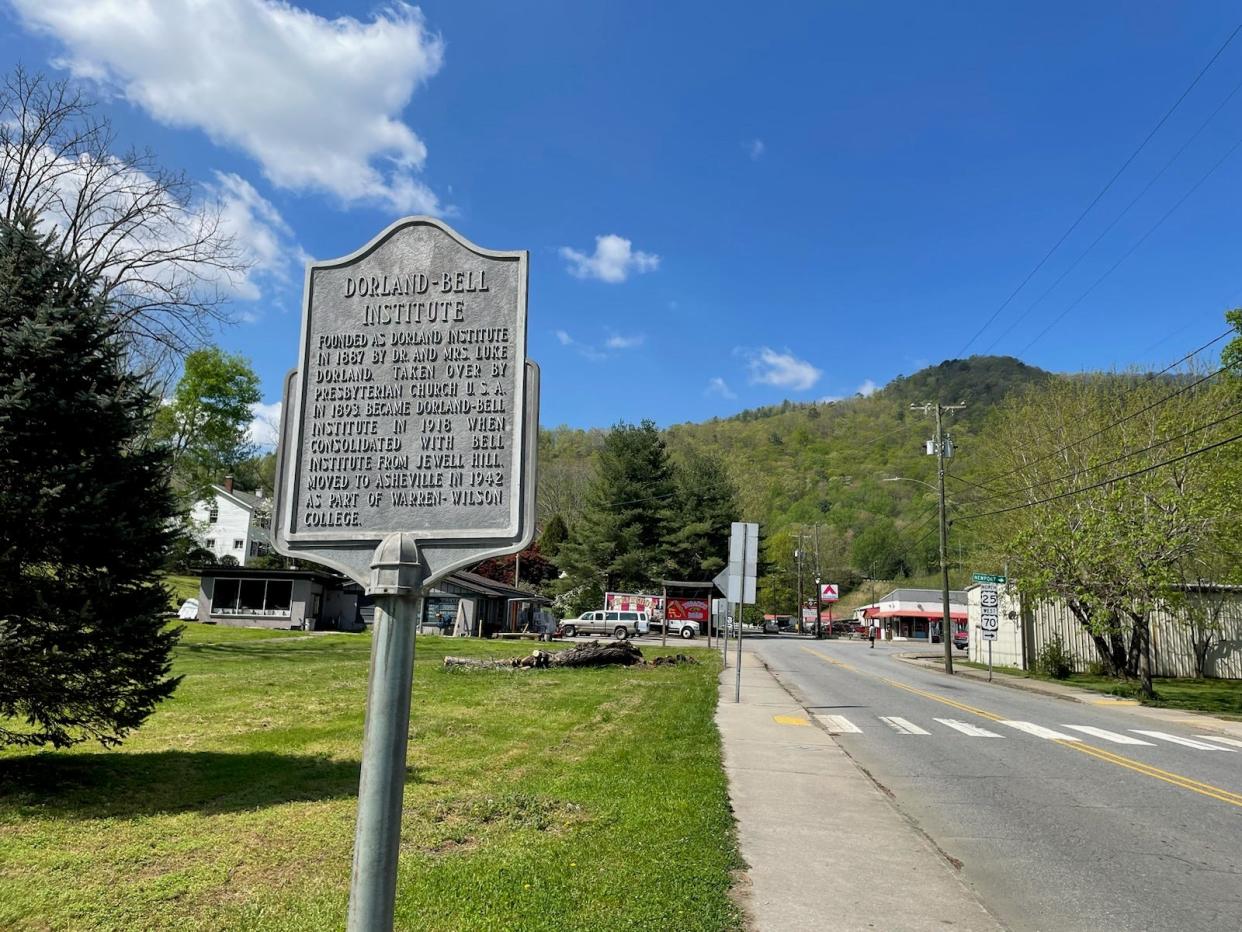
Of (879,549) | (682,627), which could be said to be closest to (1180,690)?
(682,627)

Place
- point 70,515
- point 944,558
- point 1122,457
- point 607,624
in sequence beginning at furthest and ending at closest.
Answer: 1. point 607,624
2. point 944,558
3. point 1122,457
4. point 70,515

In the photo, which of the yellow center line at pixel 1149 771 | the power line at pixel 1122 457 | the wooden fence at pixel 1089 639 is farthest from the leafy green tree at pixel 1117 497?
the yellow center line at pixel 1149 771

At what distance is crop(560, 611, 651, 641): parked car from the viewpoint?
54.9 meters

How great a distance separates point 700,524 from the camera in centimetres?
6644

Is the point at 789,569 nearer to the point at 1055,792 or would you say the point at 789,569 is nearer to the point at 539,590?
the point at 539,590

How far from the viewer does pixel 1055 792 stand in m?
9.42

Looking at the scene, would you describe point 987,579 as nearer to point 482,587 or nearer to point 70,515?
point 70,515

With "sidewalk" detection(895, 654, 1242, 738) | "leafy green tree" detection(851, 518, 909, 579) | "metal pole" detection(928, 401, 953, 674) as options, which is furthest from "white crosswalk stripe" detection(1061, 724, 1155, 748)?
"leafy green tree" detection(851, 518, 909, 579)

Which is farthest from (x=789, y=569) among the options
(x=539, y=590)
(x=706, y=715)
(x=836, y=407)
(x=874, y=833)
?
→ (x=874, y=833)

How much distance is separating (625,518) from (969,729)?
167 ft

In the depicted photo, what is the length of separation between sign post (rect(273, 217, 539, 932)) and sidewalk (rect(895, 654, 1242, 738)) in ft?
59.2

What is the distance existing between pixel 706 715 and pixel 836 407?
4306 inches

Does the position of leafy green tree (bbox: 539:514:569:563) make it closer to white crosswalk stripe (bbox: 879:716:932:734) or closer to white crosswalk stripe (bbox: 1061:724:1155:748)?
white crosswalk stripe (bbox: 879:716:932:734)

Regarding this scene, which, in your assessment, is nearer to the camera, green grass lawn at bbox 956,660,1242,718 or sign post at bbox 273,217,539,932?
sign post at bbox 273,217,539,932
